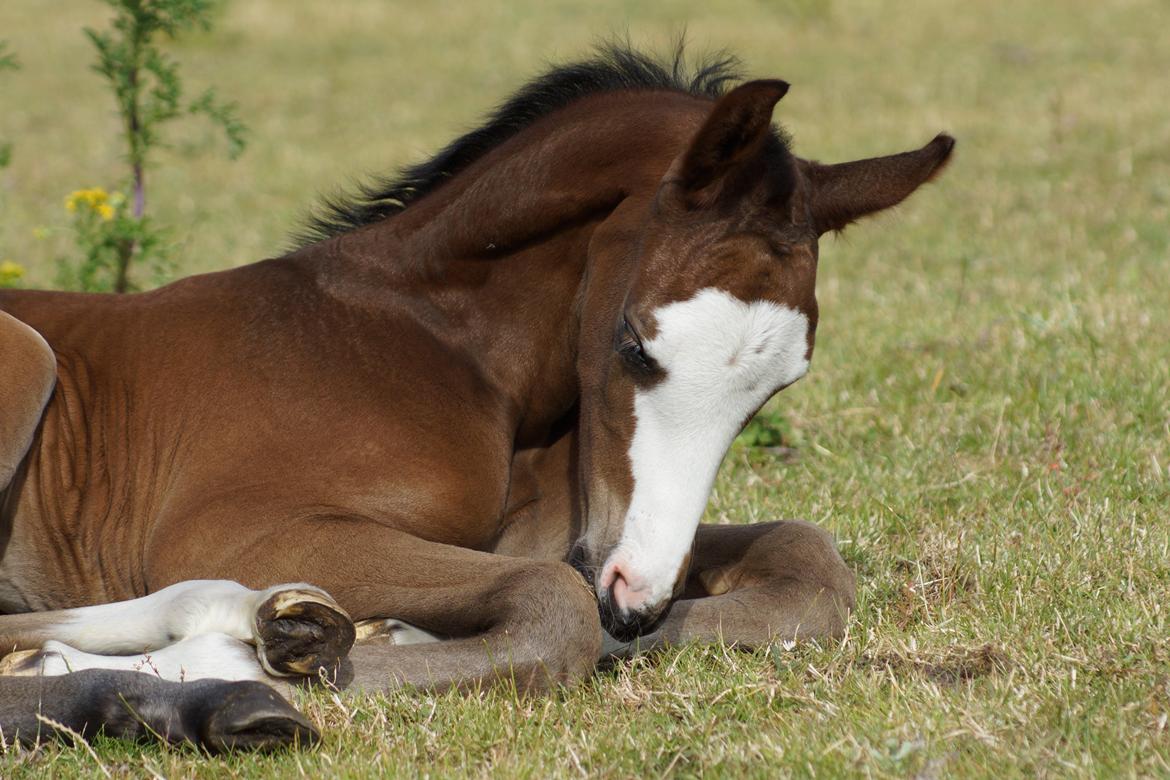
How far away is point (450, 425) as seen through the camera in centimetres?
371

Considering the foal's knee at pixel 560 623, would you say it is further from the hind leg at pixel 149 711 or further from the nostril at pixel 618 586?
the hind leg at pixel 149 711

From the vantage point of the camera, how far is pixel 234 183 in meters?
12.1

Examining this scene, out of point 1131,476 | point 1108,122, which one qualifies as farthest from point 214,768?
point 1108,122

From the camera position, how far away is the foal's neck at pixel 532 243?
373 centimetres

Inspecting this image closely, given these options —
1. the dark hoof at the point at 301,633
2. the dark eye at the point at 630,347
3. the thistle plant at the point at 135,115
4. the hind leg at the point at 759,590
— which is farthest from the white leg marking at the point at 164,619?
the thistle plant at the point at 135,115

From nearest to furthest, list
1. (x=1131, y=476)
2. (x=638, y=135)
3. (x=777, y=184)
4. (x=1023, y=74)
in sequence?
(x=777, y=184)
(x=638, y=135)
(x=1131, y=476)
(x=1023, y=74)

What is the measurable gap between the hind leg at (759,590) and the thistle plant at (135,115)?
9.20 ft

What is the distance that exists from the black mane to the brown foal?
0.01m

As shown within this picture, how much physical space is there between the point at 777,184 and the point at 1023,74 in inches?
484

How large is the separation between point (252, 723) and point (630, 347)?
3.85 ft

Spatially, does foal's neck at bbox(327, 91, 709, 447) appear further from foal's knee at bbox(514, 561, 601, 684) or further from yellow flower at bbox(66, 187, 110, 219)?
yellow flower at bbox(66, 187, 110, 219)

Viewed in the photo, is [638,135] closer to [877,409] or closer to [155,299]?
[155,299]

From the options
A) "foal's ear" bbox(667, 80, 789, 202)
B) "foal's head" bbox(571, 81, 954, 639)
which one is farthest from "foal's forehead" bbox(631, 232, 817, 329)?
"foal's ear" bbox(667, 80, 789, 202)

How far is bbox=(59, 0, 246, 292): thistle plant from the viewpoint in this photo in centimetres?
573
